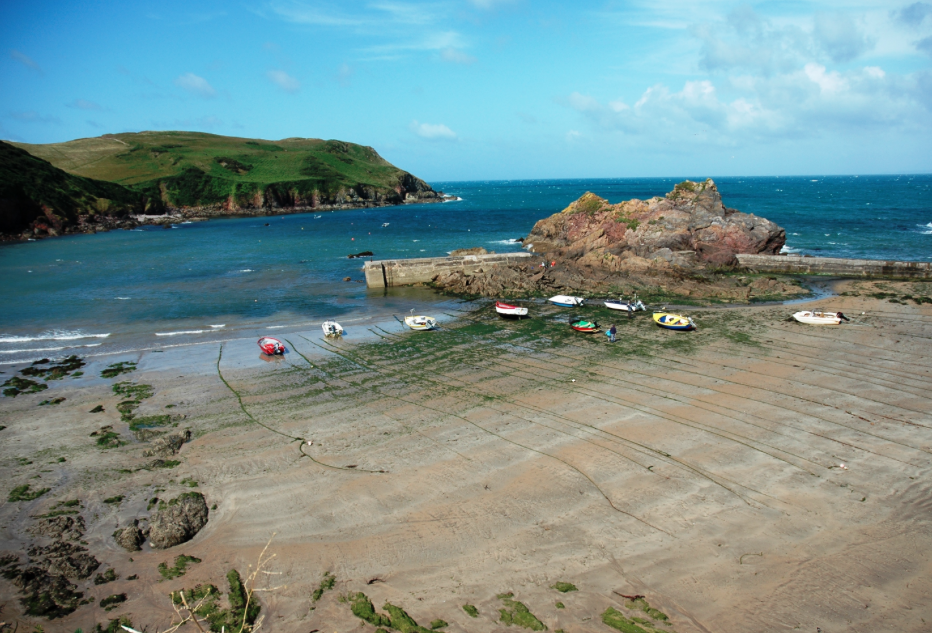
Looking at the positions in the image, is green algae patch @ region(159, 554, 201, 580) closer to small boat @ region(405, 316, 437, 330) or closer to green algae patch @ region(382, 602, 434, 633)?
green algae patch @ region(382, 602, 434, 633)

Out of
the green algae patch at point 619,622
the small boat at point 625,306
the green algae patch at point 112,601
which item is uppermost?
the small boat at point 625,306

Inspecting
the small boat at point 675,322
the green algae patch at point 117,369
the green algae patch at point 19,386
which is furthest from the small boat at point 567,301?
the green algae patch at point 19,386

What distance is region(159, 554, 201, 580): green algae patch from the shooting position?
12.6 m

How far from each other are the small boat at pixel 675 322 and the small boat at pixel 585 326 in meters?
4.04

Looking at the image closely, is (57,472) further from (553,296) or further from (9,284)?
(9,284)

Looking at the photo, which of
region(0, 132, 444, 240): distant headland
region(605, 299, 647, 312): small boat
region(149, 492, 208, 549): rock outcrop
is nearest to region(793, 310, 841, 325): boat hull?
region(605, 299, 647, 312): small boat

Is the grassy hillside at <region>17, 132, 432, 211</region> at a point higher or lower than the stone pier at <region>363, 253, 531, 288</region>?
higher

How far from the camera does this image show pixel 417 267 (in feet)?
165

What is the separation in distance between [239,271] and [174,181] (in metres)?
94.3

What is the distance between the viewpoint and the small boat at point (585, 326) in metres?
32.2

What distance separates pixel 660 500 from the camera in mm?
15305

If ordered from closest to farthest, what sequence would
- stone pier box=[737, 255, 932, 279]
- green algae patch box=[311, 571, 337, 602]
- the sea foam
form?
green algae patch box=[311, 571, 337, 602], the sea foam, stone pier box=[737, 255, 932, 279]

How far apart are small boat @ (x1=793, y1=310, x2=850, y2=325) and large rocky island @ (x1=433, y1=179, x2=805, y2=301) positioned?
7987 mm

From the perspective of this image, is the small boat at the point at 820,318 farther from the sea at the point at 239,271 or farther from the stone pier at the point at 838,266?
the sea at the point at 239,271
